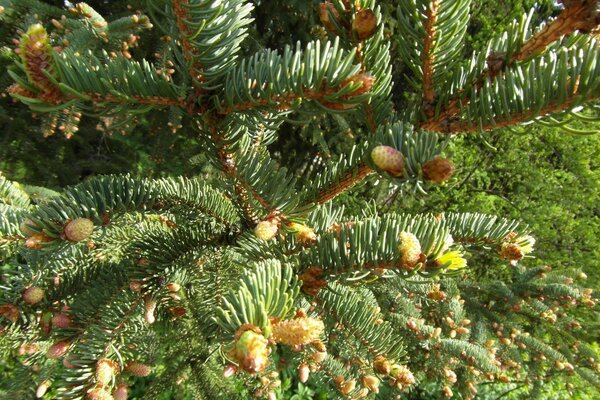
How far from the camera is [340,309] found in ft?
2.42

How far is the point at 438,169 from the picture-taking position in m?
0.41

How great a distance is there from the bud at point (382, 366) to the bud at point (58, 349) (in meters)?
0.57

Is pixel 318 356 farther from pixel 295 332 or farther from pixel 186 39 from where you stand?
pixel 186 39

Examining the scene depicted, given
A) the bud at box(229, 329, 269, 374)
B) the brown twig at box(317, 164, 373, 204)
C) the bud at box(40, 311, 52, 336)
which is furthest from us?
the bud at box(40, 311, 52, 336)

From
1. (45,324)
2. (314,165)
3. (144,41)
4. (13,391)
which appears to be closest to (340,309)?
(45,324)

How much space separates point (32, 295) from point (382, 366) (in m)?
0.67

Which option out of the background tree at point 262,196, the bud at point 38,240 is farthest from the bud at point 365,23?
the bud at point 38,240

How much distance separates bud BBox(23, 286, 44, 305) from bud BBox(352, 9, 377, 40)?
2.43 ft

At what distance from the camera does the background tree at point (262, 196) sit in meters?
0.43

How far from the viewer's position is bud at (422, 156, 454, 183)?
403mm

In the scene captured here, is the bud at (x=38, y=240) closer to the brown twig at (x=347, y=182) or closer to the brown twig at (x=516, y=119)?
the brown twig at (x=347, y=182)

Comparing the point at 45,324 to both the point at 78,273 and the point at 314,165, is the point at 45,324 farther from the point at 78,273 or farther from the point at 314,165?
the point at 314,165

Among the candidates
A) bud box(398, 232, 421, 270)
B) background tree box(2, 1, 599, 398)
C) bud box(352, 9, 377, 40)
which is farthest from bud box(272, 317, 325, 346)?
bud box(352, 9, 377, 40)

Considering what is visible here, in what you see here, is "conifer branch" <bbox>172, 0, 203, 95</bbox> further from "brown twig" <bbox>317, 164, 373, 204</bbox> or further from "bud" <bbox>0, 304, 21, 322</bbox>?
"bud" <bbox>0, 304, 21, 322</bbox>
